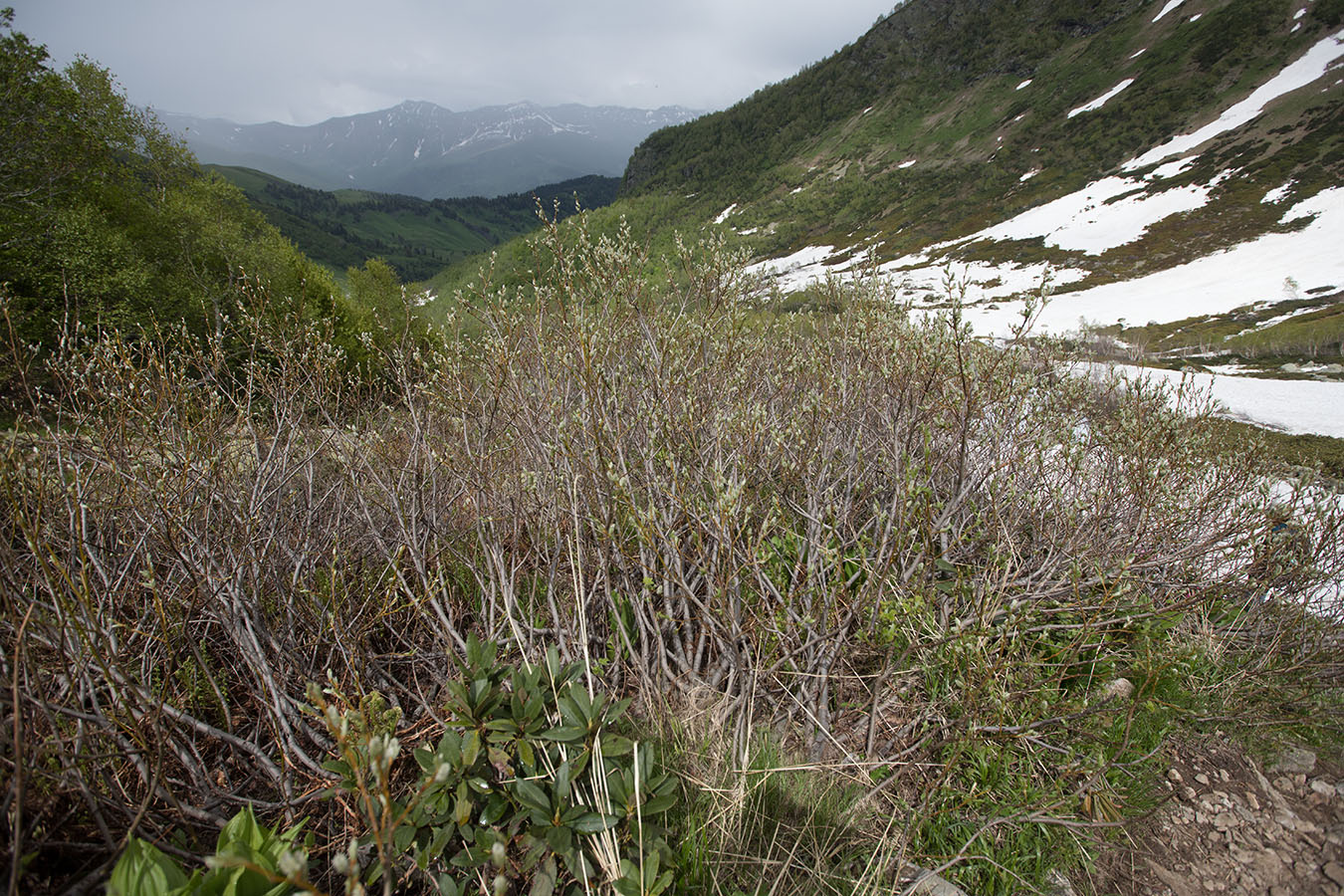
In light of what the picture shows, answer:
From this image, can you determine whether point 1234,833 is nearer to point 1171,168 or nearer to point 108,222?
point 108,222

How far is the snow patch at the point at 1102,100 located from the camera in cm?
8256

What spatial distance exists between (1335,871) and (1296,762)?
738 millimetres

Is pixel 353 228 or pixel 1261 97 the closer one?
pixel 1261 97

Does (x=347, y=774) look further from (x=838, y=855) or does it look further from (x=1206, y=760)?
(x=1206, y=760)

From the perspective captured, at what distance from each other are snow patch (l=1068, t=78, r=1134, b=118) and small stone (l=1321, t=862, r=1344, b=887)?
115 metres

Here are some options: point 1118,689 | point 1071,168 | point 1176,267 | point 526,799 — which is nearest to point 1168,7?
point 1071,168

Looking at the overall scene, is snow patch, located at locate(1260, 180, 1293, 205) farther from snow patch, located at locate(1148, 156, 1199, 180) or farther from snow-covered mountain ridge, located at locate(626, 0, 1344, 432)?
snow patch, located at locate(1148, 156, 1199, 180)

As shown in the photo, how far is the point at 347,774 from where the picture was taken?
5.19 feet

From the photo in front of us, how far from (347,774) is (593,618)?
141 cm

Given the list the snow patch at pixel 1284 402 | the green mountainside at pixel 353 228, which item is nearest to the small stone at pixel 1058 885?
the snow patch at pixel 1284 402

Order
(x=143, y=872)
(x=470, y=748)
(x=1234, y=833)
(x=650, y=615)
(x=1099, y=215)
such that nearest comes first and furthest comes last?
1. (x=143, y=872)
2. (x=470, y=748)
3. (x=1234, y=833)
4. (x=650, y=615)
5. (x=1099, y=215)

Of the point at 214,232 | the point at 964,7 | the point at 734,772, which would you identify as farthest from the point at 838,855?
the point at 964,7

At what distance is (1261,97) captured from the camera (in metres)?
66.6

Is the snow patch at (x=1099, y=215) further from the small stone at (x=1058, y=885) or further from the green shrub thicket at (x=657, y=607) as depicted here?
the small stone at (x=1058, y=885)
